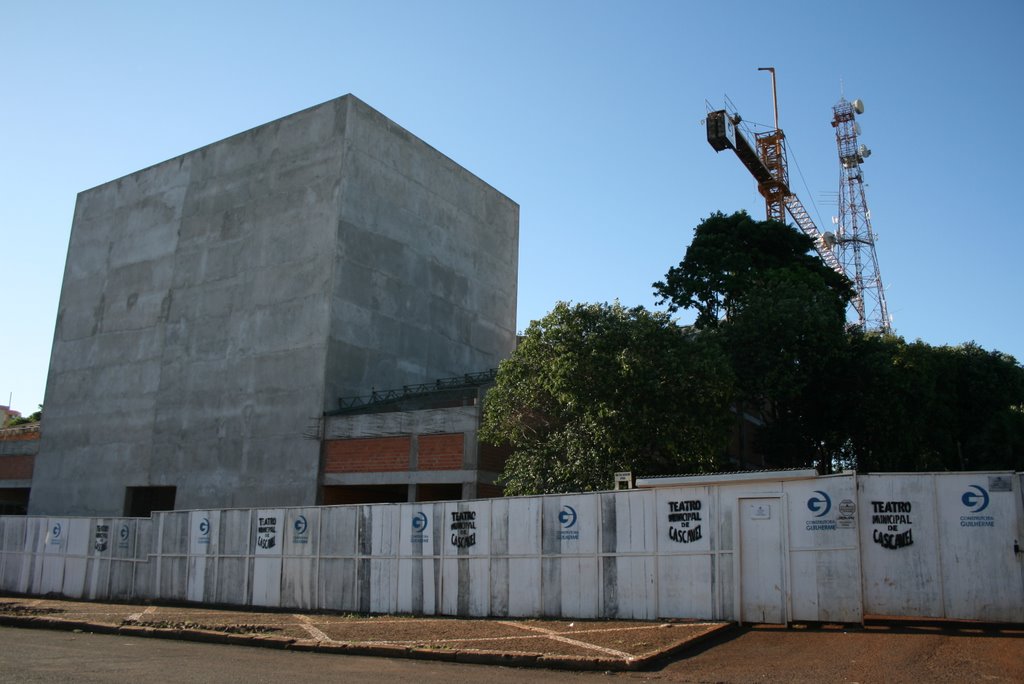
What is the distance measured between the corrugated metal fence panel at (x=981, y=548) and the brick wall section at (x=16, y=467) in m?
43.0

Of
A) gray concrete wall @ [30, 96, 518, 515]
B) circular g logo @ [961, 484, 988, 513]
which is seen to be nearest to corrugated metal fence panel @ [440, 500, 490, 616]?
circular g logo @ [961, 484, 988, 513]

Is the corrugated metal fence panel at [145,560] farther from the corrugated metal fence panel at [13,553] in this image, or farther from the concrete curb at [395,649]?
the corrugated metal fence panel at [13,553]

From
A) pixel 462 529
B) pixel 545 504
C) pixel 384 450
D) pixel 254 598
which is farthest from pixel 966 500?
pixel 384 450

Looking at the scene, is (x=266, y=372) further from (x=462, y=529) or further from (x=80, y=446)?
(x=462, y=529)

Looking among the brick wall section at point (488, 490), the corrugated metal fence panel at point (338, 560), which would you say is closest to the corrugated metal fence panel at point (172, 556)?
the corrugated metal fence panel at point (338, 560)

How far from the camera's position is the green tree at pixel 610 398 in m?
22.1

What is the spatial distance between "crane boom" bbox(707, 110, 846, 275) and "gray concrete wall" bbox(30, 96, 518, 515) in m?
22.4

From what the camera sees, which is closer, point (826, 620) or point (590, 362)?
point (826, 620)

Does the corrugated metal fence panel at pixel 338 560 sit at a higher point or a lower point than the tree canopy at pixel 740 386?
lower

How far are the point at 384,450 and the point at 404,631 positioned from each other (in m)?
15.9

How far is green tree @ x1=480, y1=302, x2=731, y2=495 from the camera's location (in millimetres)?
22109

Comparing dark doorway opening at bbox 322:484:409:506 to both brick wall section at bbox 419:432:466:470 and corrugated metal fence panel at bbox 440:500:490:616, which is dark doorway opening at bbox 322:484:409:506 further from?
corrugated metal fence panel at bbox 440:500:490:616

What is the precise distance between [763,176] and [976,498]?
54049mm

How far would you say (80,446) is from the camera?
40500mm
